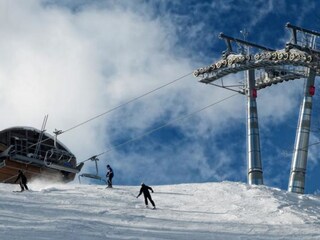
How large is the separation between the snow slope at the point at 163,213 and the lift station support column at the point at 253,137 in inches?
328

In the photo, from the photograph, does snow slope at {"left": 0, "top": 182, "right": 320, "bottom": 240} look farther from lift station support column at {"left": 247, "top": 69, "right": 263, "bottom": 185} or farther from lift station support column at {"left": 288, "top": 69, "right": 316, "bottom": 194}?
lift station support column at {"left": 247, "top": 69, "right": 263, "bottom": 185}

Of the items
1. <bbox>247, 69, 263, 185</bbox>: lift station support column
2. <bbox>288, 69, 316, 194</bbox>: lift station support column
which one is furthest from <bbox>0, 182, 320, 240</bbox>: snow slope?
<bbox>247, 69, 263, 185</bbox>: lift station support column

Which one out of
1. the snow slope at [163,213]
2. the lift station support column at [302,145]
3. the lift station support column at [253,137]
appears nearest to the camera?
the snow slope at [163,213]

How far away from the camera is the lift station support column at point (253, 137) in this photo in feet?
130

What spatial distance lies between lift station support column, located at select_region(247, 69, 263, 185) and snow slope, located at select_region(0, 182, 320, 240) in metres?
8.33

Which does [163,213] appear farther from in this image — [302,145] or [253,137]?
[253,137]

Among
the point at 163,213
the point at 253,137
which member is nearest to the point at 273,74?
the point at 253,137

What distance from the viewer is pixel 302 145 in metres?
38.1

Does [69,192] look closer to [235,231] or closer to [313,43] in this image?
[235,231]

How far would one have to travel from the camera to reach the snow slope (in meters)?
19.9

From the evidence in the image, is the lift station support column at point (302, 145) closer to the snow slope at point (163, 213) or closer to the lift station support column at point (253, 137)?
the lift station support column at point (253, 137)

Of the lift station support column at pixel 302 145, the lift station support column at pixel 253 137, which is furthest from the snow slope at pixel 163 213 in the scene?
the lift station support column at pixel 253 137

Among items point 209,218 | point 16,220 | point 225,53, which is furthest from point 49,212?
point 225,53

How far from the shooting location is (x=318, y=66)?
39.3 metres
